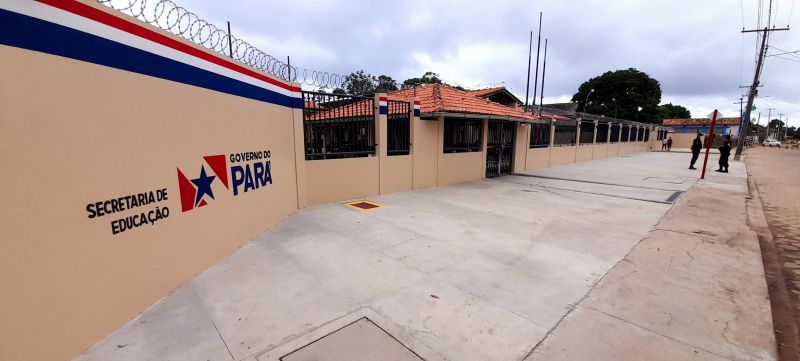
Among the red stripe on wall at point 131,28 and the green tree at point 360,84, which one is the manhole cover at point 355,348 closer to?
the red stripe on wall at point 131,28

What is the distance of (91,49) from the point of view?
2.52m

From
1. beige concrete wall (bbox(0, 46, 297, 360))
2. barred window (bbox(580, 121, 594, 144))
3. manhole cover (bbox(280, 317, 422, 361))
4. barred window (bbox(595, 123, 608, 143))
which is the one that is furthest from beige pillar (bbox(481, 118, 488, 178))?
barred window (bbox(595, 123, 608, 143))

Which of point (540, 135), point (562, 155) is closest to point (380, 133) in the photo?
point (540, 135)

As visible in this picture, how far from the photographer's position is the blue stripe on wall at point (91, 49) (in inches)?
80.0

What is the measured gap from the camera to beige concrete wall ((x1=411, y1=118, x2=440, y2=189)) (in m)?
8.89

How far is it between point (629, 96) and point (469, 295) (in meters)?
58.6

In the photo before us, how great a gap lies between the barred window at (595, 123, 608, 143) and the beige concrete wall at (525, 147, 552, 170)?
785 centimetres

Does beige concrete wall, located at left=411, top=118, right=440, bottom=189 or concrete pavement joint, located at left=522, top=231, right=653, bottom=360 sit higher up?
beige concrete wall, located at left=411, top=118, right=440, bottom=189

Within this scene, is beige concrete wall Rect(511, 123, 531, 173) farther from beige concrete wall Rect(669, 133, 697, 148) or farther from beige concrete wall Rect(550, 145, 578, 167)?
beige concrete wall Rect(669, 133, 697, 148)

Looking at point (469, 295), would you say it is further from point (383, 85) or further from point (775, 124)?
point (775, 124)

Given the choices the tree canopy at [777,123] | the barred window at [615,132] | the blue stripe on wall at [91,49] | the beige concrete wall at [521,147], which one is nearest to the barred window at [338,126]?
the blue stripe on wall at [91,49]

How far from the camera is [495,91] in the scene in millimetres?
21766

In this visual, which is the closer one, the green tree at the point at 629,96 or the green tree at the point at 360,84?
the green tree at the point at 360,84

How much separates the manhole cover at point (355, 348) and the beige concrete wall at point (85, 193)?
59.4 inches
